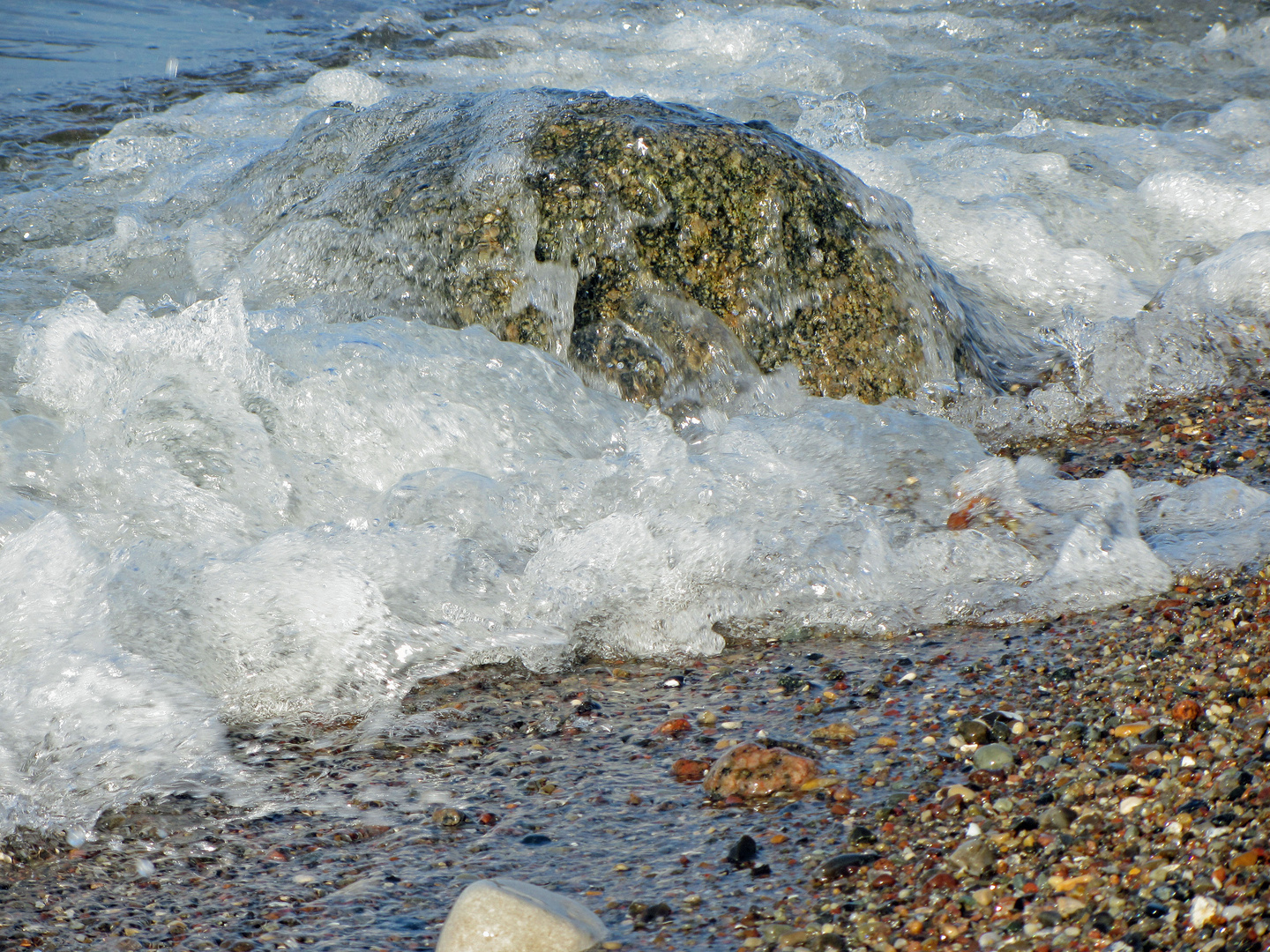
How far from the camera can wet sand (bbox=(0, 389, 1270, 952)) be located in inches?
60.4

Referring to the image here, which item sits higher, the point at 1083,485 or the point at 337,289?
the point at 337,289

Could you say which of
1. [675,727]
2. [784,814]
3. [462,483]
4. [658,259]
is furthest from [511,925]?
[658,259]

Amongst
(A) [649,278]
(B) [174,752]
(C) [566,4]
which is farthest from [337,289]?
(C) [566,4]

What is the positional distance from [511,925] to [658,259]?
8.85 feet

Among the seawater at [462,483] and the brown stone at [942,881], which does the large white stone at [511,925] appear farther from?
the seawater at [462,483]

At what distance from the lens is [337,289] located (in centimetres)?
411

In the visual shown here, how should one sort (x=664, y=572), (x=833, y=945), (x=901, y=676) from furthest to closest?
(x=664, y=572)
(x=901, y=676)
(x=833, y=945)

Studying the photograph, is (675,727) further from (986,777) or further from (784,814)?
(986,777)

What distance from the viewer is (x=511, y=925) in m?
1.54

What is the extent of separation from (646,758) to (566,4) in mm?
10581

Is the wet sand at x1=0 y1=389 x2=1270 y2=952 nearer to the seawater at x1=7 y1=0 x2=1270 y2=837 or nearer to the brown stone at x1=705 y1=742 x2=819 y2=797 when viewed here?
the brown stone at x1=705 y1=742 x2=819 y2=797

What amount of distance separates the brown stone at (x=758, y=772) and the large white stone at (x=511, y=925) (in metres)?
0.41

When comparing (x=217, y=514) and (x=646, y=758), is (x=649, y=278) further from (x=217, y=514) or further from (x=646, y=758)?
(x=646, y=758)

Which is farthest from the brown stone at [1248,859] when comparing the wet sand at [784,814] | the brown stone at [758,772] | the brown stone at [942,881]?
the brown stone at [758,772]
